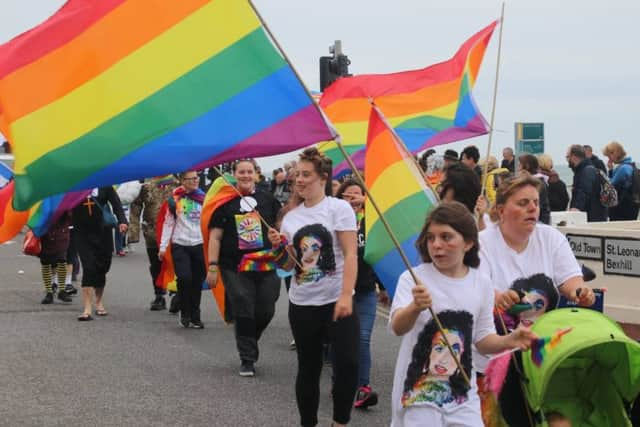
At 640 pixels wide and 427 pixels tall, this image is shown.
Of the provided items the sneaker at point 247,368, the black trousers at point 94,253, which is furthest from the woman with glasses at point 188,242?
the sneaker at point 247,368

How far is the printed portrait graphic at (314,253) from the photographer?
23.0 feet

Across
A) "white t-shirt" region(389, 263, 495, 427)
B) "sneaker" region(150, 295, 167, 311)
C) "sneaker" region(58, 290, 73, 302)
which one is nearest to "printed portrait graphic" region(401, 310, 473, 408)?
"white t-shirt" region(389, 263, 495, 427)

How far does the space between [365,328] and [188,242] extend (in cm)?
432

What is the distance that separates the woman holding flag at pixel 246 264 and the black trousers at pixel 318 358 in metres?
2.44

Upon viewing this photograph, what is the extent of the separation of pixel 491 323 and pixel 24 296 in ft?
35.4

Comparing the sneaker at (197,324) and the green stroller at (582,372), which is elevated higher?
the green stroller at (582,372)

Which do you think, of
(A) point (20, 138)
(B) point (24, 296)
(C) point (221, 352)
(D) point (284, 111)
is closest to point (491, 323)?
(D) point (284, 111)

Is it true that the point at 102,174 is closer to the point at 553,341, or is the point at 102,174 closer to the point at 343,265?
the point at 343,265

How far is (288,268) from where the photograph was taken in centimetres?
756

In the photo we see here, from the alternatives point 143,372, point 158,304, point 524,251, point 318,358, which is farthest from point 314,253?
point 158,304

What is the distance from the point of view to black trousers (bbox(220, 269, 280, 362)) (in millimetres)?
9398

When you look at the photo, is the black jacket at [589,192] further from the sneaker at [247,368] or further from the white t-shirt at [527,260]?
the white t-shirt at [527,260]

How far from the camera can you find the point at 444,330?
502 centimetres

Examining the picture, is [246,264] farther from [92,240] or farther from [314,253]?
[92,240]
